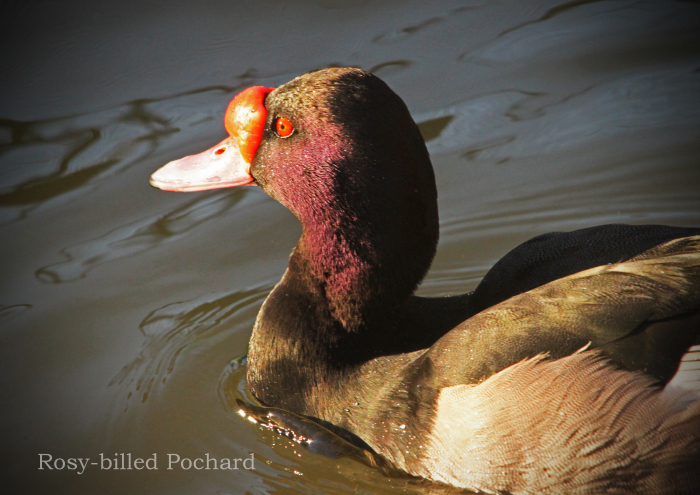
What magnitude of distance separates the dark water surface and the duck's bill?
37.6 inches

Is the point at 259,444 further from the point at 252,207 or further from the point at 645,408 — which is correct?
the point at 252,207

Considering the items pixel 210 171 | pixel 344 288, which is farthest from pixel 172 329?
pixel 344 288

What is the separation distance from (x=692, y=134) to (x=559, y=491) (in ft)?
10.7

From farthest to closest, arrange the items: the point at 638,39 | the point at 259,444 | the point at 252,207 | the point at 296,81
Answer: the point at 638,39 < the point at 252,207 < the point at 259,444 < the point at 296,81

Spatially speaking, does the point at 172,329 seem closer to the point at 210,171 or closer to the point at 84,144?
the point at 210,171

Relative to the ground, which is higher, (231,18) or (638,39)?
(231,18)

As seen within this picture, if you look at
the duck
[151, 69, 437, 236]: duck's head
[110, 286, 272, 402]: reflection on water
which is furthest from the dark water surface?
[151, 69, 437, 236]: duck's head

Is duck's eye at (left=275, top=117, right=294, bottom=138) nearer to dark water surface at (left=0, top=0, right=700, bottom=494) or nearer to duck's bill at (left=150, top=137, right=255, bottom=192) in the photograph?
duck's bill at (left=150, top=137, right=255, bottom=192)

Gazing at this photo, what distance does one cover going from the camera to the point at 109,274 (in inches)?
172

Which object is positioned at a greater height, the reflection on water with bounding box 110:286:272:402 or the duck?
the duck

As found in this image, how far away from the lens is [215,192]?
499cm

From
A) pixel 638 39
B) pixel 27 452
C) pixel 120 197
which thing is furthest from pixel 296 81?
pixel 638 39

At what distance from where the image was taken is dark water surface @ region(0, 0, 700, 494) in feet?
11.2

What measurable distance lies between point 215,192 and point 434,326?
235cm
